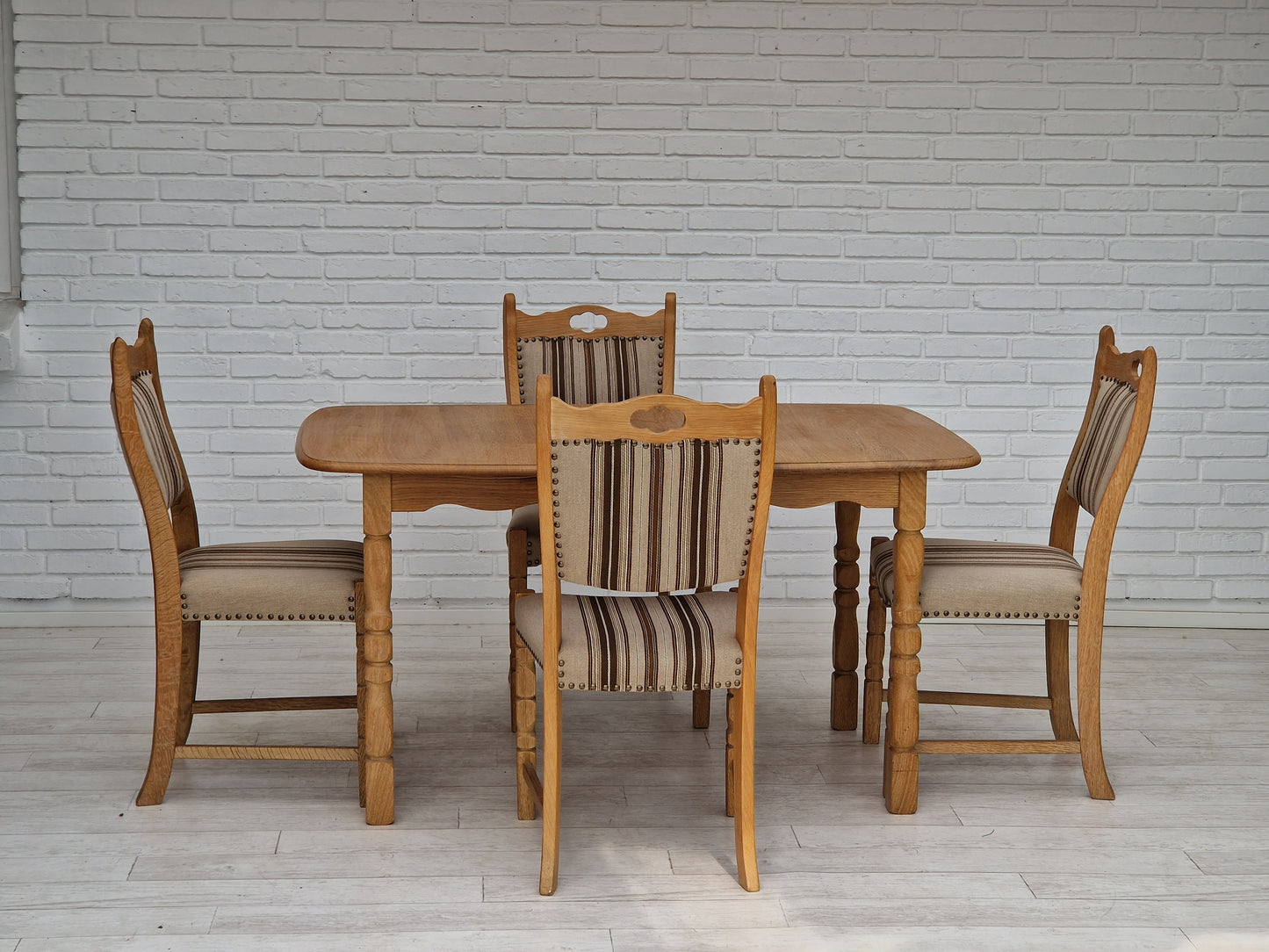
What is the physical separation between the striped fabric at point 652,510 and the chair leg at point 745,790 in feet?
0.80

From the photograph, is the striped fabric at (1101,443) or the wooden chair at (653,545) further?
the striped fabric at (1101,443)

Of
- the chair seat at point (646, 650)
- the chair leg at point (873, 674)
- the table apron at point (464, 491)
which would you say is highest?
the table apron at point (464, 491)

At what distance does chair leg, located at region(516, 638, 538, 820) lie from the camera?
2.43 metres

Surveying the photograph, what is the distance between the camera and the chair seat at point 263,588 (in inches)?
95.6

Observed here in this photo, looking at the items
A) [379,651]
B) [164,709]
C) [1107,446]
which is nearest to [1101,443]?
[1107,446]

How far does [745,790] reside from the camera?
88.3 inches

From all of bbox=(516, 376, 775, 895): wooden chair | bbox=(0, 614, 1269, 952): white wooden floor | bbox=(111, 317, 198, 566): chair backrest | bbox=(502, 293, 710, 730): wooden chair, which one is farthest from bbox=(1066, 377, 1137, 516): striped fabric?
bbox=(111, 317, 198, 566): chair backrest

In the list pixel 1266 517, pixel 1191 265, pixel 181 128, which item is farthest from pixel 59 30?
pixel 1266 517

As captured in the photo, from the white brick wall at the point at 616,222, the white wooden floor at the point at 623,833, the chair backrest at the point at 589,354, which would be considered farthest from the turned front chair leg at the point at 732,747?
the white brick wall at the point at 616,222

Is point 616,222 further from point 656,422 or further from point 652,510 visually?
point 652,510

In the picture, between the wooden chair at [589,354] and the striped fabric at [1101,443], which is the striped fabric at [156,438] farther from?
the striped fabric at [1101,443]

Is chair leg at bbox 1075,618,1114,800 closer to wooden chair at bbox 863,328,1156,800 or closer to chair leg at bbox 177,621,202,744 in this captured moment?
wooden chair at bbox 863,328,1156,800

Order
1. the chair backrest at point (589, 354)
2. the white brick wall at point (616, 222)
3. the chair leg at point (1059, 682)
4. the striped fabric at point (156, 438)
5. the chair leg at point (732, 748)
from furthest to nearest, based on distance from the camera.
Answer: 1. the white brick wall at point (616, 222)
2. the chair backrest at point (589, 354)
3. the chair leg at point (1059, 682)
4. the striped fabric at point (156, 438)
5. the chair leg at point (732, 748)

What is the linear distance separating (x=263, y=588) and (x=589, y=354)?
117 centimetres
